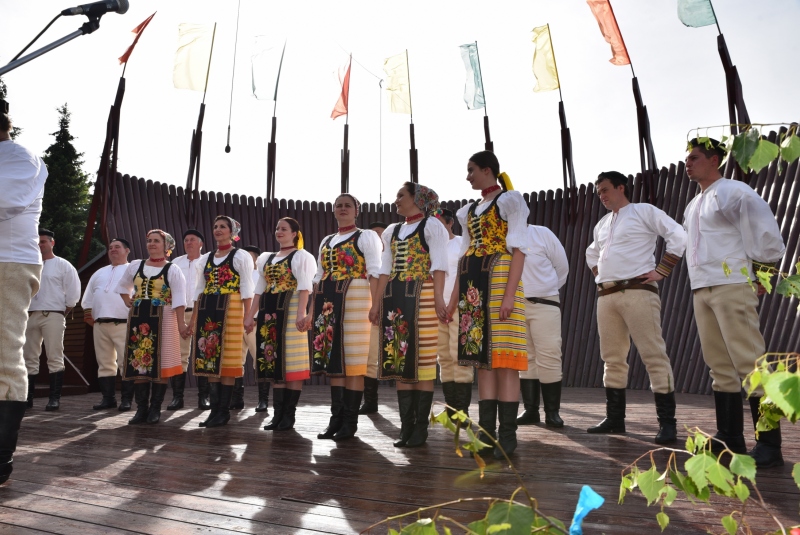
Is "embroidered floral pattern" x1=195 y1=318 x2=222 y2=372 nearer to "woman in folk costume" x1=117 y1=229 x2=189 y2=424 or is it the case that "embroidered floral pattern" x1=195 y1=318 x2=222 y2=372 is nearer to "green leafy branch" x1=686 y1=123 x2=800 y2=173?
"woman in folk costume" x1=117 y1=229 x2=189 y2=424

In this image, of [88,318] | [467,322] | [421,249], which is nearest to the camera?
[467,322]

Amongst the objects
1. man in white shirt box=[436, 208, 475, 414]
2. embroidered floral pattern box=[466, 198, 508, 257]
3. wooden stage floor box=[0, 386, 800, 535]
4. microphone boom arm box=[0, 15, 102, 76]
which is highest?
microphone boom arm box=[0, 15, 102, 76]

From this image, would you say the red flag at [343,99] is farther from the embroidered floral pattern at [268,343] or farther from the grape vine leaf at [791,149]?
the grape vine leaf at [791,149]

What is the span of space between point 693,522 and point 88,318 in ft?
21.0

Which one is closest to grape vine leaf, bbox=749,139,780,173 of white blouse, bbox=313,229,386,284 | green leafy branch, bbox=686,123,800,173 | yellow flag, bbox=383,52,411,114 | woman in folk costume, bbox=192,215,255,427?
green leafy branch, bbox=686,123,800,173

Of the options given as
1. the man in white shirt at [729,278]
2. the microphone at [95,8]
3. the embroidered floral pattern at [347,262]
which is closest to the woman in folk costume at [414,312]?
the embroidered floral pattern at [347,262]

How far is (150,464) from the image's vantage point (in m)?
3.50

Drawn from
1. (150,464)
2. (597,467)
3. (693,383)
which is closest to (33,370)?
(150,464)

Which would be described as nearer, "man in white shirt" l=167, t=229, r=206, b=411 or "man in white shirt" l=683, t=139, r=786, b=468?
"man in white shirt" l=683, t=139, r=786, b=468

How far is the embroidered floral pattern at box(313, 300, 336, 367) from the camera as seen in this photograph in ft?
14.9

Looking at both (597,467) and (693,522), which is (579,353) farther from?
(693,522)

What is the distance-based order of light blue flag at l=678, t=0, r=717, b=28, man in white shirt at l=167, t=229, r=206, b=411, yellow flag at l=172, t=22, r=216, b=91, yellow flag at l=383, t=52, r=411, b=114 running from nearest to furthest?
man in white shirt at l=167, t=229, r=206, b=411
light blue flag at l=678, t=0, r=717, b=28
yellow flag at l=172, t=22, r=216, b=91
yellow flag at l=383, t=52, r=411, b=114

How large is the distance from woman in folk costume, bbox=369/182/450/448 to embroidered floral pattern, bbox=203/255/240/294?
1.54 m

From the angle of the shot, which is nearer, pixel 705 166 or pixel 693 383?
pixel 705 166
